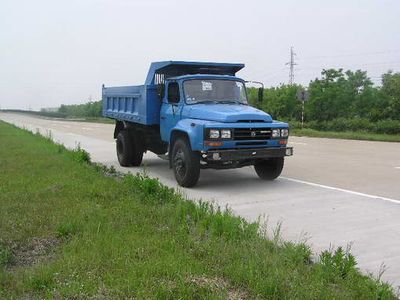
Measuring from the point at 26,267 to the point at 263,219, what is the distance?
11.3 ft

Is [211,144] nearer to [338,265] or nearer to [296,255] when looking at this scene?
[296,255]

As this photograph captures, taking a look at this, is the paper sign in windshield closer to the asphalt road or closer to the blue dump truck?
the blue dump truck

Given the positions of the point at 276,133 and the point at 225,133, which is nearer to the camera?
the point at 225,133

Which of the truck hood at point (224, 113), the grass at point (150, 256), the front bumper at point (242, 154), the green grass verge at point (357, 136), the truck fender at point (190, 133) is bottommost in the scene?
the grass at point (150, 256)

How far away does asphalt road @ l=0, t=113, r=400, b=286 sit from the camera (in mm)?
5793

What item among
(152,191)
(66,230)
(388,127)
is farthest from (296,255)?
(388,127)

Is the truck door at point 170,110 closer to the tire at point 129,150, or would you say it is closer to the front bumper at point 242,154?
the front bumper at point 242,154

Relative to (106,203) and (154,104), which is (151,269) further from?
(154,104)

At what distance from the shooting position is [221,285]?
4191mm

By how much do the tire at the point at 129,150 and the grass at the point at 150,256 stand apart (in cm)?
505

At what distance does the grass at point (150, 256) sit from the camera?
13.4ft

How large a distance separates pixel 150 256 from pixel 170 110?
6.09 m

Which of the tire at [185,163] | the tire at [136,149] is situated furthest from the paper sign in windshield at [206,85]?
the tire at [136,149]

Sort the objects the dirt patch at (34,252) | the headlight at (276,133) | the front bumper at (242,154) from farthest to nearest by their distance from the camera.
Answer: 1. the headlight at (276,133)
2. the front bumper at (242,154)
3. the dirt patch at (34,252)
